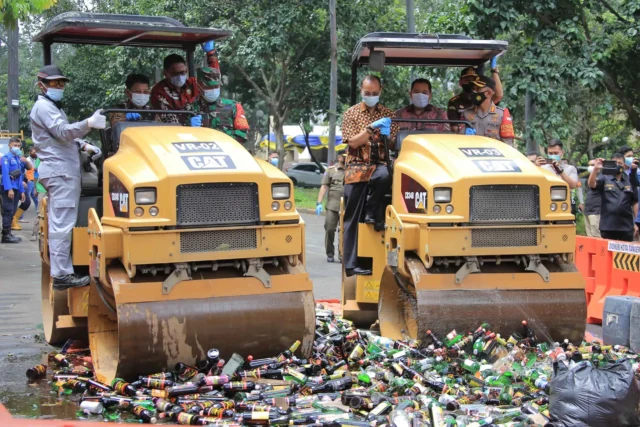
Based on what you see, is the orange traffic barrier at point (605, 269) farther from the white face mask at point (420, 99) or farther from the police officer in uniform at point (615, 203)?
the white face mask at point (420, 99)

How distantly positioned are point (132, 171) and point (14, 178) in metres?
12.8

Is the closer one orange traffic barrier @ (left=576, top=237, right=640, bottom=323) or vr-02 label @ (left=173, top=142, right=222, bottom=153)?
vr-02 label @ (left=173, top=142, right=222, bottom=153)

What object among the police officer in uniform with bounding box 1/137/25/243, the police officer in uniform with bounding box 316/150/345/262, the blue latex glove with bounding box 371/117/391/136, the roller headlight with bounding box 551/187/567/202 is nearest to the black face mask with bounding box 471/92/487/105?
the blue latex glove with bounding box 371/117/391/136

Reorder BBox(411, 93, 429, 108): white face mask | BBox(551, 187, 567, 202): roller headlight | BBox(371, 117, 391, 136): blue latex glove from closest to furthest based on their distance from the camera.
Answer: BBox(551, 187, 567, 202): roller headlight < BBox(371, 117, 391, 136): blue latex glove < BBox(411, 93, 429, 108): white face mask

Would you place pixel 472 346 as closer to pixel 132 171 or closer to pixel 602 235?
pixel 132 171

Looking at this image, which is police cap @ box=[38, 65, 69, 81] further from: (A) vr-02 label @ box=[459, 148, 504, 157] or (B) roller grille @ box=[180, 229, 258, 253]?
(A) vr-02 label @ box=[459, 148, 504, 157]

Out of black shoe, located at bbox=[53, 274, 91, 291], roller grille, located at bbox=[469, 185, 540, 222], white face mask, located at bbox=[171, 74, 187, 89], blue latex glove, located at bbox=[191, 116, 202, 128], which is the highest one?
white face mask, located at bbox=[171, 74, 187, 89]

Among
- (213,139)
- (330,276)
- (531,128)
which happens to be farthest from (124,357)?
(531,128)

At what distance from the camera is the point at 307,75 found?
3131cm

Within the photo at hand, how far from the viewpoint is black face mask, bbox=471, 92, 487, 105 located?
9422 millimetres

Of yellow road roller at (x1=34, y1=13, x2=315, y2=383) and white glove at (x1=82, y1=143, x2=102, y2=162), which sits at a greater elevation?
white glove at (x1=82, y1=143, x2=102, y2=162)

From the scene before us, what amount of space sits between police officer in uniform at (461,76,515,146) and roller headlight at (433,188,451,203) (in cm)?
176

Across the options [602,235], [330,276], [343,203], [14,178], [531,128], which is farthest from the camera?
[14,178]

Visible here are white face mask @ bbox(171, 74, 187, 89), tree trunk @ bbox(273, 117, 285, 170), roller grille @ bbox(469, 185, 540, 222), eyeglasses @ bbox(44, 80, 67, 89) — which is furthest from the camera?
tree trunk @ bbox(273, 117, 285, 170)
